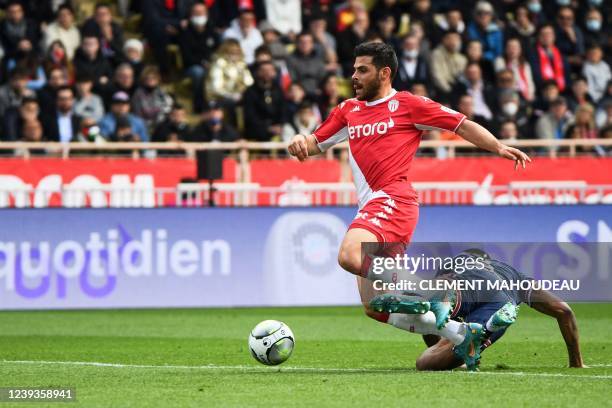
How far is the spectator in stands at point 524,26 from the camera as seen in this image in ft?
82.4

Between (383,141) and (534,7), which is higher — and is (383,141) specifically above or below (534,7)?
below

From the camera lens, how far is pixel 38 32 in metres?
22.4

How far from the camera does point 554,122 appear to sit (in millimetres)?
23562

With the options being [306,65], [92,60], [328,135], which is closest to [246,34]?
[306,65]

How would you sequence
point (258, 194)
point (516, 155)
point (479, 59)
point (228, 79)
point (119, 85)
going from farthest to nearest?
1. point (479, 59)
2. point (228, 79)
3. point (119, 85)
4. point (258, 194)
5. point (516, 155)

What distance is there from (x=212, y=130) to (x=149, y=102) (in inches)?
49.0

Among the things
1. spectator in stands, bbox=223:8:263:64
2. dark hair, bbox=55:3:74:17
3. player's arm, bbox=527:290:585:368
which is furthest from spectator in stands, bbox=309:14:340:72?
player's arm, bbox=527:290:585:368

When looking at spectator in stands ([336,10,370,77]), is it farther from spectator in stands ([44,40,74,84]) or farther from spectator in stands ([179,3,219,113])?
spectator in stands ([44,40,74,84])

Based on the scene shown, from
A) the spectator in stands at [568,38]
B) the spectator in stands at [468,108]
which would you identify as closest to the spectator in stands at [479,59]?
the spectator in stands at [468,108]

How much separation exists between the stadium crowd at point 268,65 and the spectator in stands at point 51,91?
0.02 m

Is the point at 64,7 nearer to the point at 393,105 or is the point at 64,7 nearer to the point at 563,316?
the point at 393,105

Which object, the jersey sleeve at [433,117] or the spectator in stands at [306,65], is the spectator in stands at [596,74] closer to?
the spectator in stands at [306,65]

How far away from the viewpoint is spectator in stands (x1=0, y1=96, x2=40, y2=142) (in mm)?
20172

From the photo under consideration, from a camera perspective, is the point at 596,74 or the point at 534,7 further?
the point at 534,7
